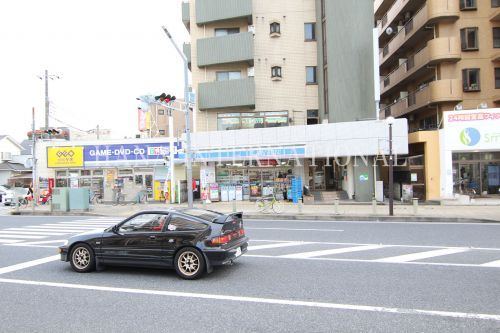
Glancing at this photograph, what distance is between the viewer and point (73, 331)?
4.82 metres

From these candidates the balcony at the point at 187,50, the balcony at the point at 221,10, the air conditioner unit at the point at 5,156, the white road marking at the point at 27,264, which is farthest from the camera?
the air conditioner unit at the point at 5,156

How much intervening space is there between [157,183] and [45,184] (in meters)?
9.79

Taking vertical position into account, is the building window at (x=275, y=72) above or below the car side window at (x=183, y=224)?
above

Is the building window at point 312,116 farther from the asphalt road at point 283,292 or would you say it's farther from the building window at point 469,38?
the asphalt road at point 283,292

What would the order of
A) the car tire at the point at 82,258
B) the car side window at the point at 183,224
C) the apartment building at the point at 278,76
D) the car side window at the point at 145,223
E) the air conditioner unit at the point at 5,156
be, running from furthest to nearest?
the air conditioner unit at the point at 5,156 → the apartment building at the point at 278,76 → the car tire at the point at 82,258 → the car side window at the point at 145,223 → the car side window at the point at 183,224

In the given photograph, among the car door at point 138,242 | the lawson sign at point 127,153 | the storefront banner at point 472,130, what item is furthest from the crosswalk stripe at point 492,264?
the lawson sign at point 127,153

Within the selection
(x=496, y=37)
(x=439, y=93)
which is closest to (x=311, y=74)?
(x=439, y=93)

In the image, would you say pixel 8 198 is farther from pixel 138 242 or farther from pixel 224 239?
pixel 224 239

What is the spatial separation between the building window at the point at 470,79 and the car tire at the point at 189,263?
24.9 m

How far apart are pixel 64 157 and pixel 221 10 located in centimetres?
1706

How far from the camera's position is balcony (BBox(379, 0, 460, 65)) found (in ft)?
82.4

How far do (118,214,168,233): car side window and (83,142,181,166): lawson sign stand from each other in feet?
65.0

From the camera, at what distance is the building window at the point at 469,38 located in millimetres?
25017

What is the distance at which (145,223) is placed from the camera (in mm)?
7809
